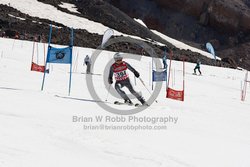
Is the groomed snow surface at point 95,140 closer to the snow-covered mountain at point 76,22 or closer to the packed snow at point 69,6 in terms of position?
the snow-covered mountain at point 76,22

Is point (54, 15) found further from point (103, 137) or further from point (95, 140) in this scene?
point (95, 140)

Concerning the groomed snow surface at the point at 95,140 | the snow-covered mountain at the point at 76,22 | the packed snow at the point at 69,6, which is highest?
the packed snow at the point at 69,6

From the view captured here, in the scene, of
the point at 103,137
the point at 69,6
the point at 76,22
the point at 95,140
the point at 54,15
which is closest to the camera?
the point at 95,140

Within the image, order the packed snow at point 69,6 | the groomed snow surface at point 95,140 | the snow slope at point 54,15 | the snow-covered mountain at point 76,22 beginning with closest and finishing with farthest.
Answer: the groomed snow surface at point 95,140 < the snow-covered mountain at point 76,22 < the snow slope at point 54,15 < the packed snow at point 69,6

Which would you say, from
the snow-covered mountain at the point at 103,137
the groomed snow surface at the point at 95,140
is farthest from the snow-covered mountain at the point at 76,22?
the groomed snow surface at the point at 95,140

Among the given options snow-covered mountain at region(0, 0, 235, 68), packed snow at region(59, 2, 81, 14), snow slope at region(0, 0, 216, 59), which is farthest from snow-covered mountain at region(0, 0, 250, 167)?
packed snow at region(59, 2, 81, 14)

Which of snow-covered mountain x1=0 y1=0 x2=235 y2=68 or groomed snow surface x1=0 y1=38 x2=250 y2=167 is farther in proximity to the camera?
snow-covered mountain x1=0 y1=0 x2=235 y2=68

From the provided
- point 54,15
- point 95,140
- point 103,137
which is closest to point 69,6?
point 54,15

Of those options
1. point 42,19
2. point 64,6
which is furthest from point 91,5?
point 42,19

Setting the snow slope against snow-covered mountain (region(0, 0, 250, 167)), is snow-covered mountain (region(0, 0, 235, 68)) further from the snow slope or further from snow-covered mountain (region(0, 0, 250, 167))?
snow-covered mountain (region(0, 0, 250, 167))

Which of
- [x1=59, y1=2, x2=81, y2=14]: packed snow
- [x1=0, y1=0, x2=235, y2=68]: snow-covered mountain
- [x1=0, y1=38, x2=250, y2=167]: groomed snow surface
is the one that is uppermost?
[x1=59, y1=2, x2=81, y2=14]: packed snow

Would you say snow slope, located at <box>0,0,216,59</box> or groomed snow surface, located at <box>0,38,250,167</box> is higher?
snow slope, located at <box>0,0,216,59</box>

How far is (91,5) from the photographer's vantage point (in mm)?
61375

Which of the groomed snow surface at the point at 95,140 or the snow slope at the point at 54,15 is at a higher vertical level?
the snow slope at the point at 54,15
